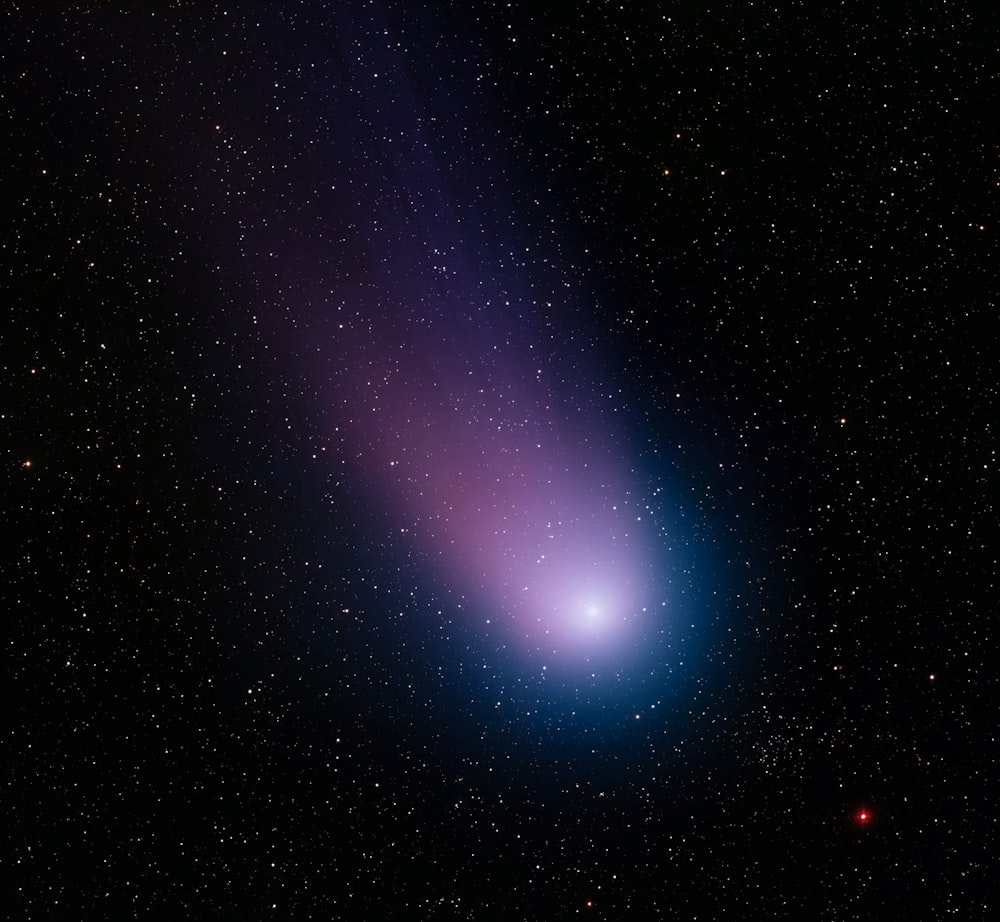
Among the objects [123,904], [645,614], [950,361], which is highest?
[950,361]

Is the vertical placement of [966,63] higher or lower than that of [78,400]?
higher

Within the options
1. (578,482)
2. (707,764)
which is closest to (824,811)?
(707,764)

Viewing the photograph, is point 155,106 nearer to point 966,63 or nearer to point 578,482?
point 578,482

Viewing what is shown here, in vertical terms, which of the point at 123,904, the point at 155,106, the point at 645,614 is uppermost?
the point at 155,106

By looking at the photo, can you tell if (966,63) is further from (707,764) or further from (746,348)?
(707,764)

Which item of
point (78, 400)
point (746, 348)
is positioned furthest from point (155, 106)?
point (746, 348)

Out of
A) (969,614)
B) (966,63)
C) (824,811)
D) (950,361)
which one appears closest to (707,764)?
(824,811)

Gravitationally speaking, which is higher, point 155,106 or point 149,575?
point 155,106
